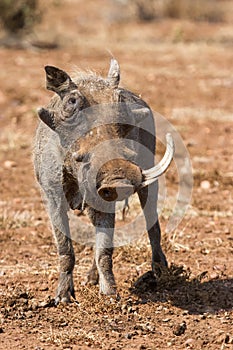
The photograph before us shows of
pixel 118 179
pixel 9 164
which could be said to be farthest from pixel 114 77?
pixel 9 164

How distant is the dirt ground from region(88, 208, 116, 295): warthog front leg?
0.10m

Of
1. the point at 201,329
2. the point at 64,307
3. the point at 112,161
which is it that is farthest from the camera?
the point at 64,307

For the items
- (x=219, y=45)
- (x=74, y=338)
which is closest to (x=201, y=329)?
(x=74, y=338)

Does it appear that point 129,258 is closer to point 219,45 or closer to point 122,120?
point 122,120

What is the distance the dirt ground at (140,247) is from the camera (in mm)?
4430

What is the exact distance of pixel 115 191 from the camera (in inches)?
157

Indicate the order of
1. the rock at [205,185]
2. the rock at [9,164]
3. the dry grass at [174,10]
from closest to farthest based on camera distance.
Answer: the rock at [205,185]
the rock at [9,164]
the dry grass at [174,10]

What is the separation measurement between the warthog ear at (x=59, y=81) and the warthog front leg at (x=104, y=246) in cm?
77

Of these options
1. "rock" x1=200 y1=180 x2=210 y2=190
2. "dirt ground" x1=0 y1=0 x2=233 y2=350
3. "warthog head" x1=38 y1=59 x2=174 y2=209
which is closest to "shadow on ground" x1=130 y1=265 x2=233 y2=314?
"dirt ground" x1=0 y1=0 x2=233 y2=350

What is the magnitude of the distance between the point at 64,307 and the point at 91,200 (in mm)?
750

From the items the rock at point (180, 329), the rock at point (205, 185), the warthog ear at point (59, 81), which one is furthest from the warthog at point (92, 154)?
the rock at point (205, 185)

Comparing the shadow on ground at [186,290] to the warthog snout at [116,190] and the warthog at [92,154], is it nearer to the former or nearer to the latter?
the warthog at [92,154]

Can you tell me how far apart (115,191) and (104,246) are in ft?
2.95

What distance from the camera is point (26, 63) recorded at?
14.1 metres
